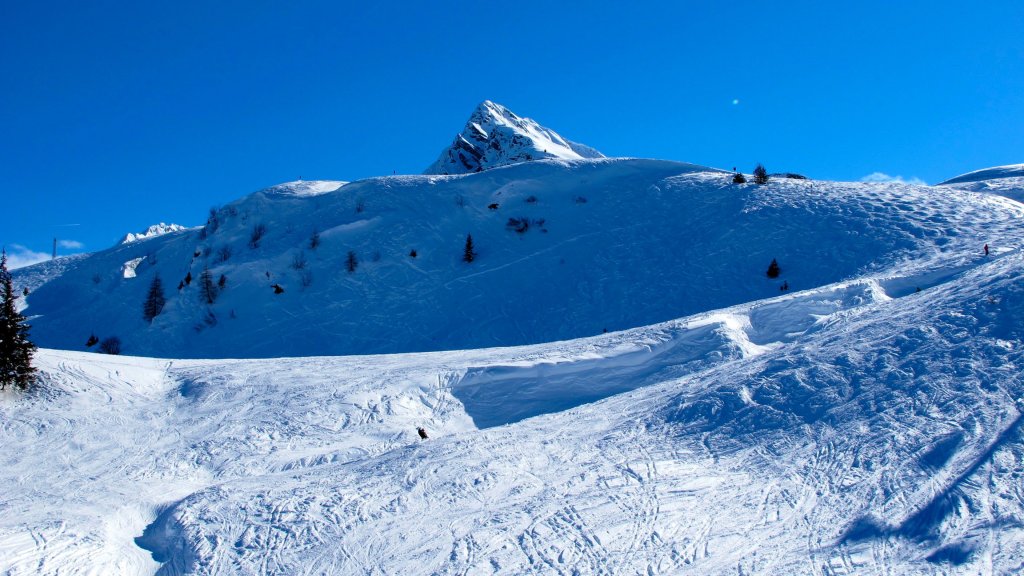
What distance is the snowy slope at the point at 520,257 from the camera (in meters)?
26.5

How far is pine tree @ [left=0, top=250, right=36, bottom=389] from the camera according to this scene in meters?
15.9

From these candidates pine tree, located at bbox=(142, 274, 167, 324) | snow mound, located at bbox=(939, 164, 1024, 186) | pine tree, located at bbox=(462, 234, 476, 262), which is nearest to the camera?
pine tree, located at bbox=(462, 234, 476, 262)

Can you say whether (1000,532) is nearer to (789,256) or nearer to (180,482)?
(180,482)

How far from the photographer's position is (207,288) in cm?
3522

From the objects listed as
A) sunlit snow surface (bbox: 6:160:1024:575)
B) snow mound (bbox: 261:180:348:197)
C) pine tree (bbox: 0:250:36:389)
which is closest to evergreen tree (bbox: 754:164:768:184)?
sunlit snow surface (bbox: 6:160:1024:575)

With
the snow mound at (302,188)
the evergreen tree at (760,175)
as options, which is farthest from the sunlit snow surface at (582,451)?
the snow mound at (302,188)

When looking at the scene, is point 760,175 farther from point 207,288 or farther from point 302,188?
point 302,188

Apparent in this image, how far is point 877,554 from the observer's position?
6.64 meters

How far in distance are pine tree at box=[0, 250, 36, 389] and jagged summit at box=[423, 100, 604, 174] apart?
267 feet

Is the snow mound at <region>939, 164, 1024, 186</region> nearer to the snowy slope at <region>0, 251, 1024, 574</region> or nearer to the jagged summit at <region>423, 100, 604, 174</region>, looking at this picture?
the snowy slope at <region>0, 251, 1024, 574</region>

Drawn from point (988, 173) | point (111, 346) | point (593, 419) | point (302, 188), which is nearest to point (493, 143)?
point (302, 188)

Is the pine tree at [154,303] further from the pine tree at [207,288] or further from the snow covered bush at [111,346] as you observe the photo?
the pine tree at [207,288]

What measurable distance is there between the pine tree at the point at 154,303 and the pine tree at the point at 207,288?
241 cm

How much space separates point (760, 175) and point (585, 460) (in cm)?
3163
